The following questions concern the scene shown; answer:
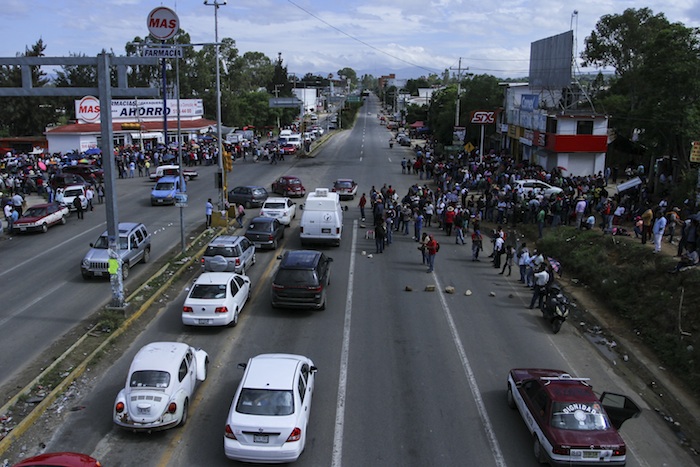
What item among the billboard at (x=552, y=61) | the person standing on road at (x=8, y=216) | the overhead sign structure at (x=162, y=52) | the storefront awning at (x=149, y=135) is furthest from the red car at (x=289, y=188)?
the storefront awning at (x=149, y=135)

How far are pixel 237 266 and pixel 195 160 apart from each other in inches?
1608

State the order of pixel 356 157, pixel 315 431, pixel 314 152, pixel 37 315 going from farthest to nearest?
pixel 314 152, pixel 356 157, pixel 37 315, pixel 315 431

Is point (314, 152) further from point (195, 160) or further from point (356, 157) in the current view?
point (195, 160)

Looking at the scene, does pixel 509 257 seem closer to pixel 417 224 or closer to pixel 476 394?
pixel 417 224

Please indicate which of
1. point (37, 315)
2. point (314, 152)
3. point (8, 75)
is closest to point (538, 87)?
point (314, 152)

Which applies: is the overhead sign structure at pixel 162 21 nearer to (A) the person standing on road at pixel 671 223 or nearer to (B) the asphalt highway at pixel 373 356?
(B) the asphalt highway at pixel 373 356

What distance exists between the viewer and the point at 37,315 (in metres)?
18.9

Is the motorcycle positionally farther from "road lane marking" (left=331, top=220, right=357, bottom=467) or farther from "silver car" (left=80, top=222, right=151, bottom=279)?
"silver car" (left=80, top=222, right=151, bottom=279)

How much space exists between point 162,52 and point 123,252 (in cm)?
885

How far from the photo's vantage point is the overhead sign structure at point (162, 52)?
1669 cm

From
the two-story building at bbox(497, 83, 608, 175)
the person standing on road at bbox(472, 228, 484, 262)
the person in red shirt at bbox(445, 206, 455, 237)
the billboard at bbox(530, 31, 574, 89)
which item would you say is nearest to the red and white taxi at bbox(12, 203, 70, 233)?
the person in red shirt at bbox(445, 206, 455, 237)

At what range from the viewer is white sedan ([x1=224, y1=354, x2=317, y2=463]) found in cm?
1069

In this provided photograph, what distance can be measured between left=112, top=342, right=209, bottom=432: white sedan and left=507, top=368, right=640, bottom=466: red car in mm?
6827

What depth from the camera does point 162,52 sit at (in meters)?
17.0
